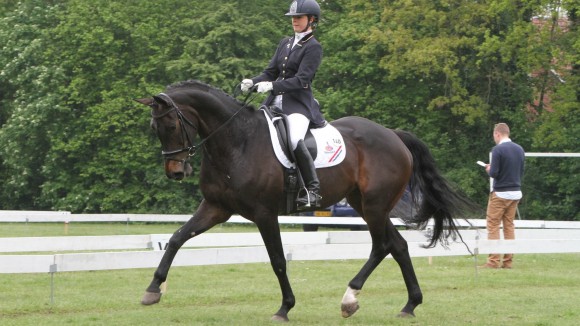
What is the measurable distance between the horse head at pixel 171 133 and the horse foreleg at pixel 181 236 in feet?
1.93

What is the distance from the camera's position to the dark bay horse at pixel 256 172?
9.62 meters

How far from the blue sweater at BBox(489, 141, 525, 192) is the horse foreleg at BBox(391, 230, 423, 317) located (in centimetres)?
564

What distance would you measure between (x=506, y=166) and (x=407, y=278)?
5.90m

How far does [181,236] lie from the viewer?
9.88 meters

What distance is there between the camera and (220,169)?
9820 mm

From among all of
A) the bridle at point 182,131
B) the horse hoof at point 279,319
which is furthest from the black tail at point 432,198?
the bridle at point 182,131

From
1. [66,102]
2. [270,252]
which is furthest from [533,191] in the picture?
[270,252]

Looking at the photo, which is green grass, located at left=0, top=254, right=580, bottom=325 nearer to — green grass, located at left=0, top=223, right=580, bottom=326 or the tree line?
green grass, located at left=0, top=223, right=580, bottom=326

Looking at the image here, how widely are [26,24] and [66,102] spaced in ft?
15.2

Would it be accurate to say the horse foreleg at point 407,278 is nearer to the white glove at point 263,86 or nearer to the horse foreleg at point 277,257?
the horse foreleg at point 277,257

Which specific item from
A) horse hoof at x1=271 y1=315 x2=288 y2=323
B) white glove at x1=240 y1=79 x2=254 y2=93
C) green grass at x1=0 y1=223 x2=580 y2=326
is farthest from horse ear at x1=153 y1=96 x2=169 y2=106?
horse hoof at x1=271 y1=315 x2=288 y2=323

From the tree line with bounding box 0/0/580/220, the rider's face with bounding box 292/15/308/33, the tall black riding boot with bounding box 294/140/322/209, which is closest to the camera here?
the tall black riding boot with bounding box 294/140/322/209

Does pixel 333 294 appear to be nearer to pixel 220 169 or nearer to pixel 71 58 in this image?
pixel 220 169

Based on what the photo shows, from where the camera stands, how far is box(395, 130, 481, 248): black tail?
456 inches
